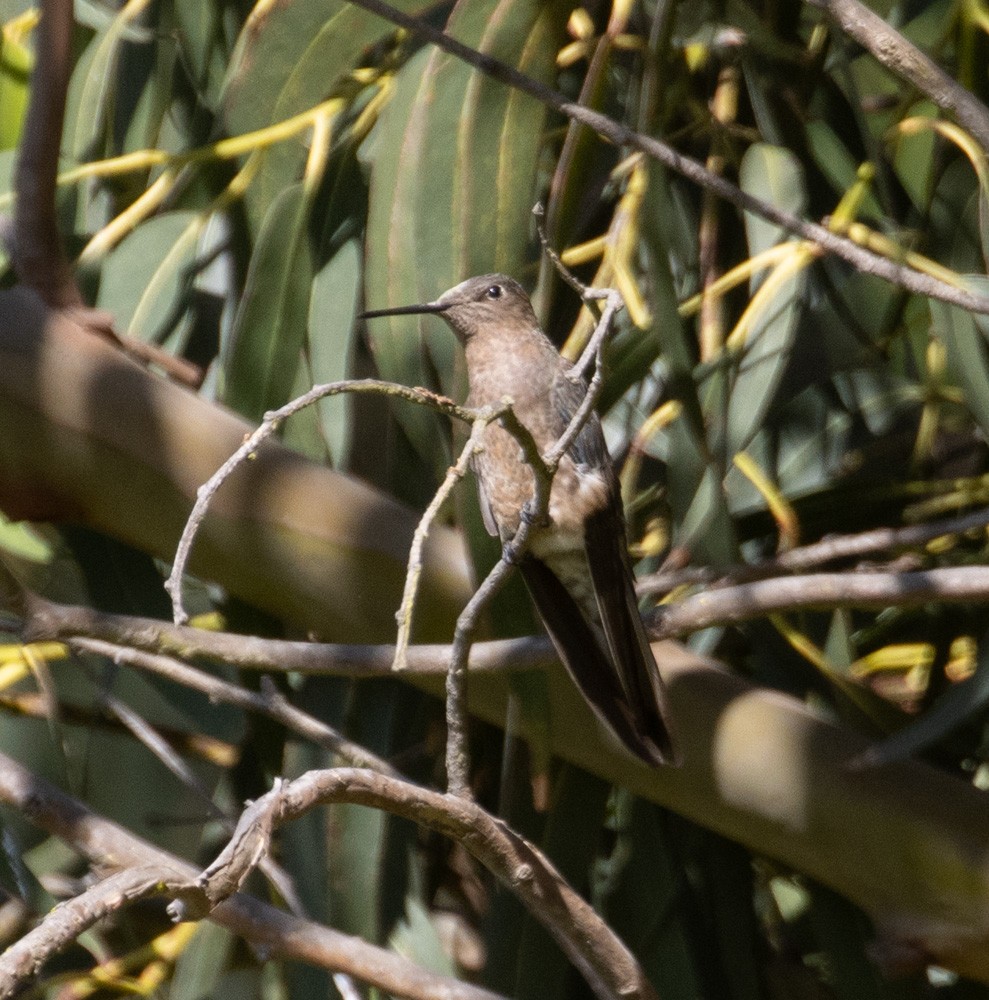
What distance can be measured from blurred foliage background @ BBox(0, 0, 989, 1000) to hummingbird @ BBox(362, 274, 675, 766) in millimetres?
77

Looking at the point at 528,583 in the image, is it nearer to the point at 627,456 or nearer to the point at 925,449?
the point at 627,456

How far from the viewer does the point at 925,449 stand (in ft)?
7.80

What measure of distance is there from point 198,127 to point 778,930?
1521 millimetres

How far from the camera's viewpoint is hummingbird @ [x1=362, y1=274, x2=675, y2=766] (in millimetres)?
1832

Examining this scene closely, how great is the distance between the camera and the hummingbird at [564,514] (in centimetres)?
183

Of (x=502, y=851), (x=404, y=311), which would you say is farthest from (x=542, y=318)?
(x=502, y=851)

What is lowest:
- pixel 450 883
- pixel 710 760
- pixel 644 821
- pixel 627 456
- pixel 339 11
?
pixel 450 883

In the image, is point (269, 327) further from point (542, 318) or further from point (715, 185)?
point (715, 185)

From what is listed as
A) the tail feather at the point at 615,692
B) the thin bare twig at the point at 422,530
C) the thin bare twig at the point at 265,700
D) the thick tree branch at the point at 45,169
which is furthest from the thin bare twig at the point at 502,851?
the thick tree branch at the point at 45,169

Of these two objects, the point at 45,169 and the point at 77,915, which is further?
the point at 45,169

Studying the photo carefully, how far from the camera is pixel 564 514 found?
6.89ft

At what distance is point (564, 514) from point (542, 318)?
0.36 meters

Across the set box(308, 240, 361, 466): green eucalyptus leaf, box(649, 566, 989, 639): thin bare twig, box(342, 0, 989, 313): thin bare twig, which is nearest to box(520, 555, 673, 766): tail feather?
box(649, 566, 989, 639): thin bare twig

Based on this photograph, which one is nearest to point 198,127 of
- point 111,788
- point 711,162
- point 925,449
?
point 711,162
